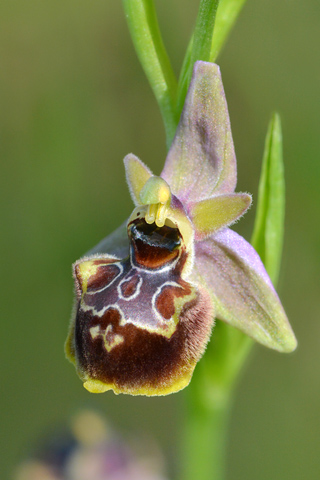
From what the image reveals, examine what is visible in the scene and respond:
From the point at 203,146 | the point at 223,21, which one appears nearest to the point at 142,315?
the point at 203,146

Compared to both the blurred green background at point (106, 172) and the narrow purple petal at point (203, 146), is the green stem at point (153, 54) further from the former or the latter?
the blurred green background at point (106, 172)

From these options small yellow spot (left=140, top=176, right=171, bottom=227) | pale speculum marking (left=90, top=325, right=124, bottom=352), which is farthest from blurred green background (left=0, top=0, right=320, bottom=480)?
pale speculum marking (left=90, top=325, right=124, bottom=352)

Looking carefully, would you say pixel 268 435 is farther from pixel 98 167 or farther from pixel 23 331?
pixel 98 167

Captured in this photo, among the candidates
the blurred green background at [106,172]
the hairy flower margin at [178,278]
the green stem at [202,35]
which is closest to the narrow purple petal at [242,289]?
the hairy flower margin at [178,278]

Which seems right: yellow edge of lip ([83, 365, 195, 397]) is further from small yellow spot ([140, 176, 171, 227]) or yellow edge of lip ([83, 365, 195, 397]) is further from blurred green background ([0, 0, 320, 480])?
blurred green background ([0, 0, 320, 480])

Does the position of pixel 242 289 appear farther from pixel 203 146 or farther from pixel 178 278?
pixel 203 146

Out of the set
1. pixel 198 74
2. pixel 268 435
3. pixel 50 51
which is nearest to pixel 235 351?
pixel 198 74
